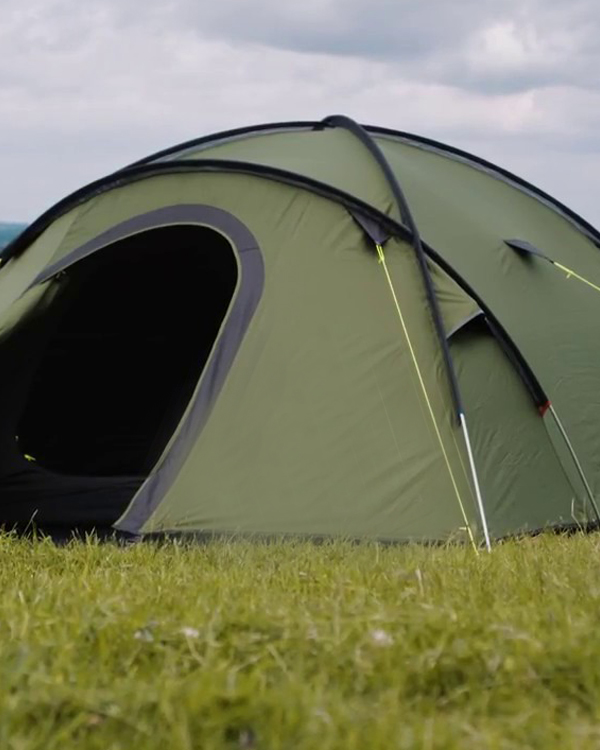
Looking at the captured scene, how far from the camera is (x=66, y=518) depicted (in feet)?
21.7

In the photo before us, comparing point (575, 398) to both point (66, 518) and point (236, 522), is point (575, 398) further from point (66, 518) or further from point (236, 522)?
point (66, 518)

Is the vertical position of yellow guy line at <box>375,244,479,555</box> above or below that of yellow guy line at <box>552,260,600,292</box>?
below

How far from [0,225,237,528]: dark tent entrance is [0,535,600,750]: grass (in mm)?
2929

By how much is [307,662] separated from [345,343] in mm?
3046

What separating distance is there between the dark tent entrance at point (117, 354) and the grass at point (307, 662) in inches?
115

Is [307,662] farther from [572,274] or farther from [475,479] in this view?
[572,274]

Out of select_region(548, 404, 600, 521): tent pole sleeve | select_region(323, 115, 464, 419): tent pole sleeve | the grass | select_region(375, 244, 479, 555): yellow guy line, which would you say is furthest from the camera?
select_region(548, 404, 600, 521): tent pole sleeve

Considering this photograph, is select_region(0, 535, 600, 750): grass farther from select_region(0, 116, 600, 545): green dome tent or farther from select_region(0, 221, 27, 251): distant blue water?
select_region(0, 221, 27, 251): distant blue water

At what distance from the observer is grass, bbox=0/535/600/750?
2850 mm

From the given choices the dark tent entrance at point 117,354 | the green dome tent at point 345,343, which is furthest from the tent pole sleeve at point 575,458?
the dark tent entrance at point 117,354

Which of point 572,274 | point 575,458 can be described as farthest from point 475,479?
point 572,274

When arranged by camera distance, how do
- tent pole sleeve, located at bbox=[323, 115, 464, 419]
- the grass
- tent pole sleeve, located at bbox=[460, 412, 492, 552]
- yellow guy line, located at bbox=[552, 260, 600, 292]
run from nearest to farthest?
1. the grass
2. tent pole sleeve, located at bbox=[460, 412, 492, 552]
3. tent pole sleeve, located at bbox=[323, 115, 464, 419]
4. yellow guy line, located at bbox=[552, 260, 600, 292]

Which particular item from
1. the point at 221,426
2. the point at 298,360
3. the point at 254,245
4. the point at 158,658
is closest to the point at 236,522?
the point at 221,426

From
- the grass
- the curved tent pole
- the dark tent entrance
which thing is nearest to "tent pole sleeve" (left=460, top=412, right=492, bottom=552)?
the curved tent pole
